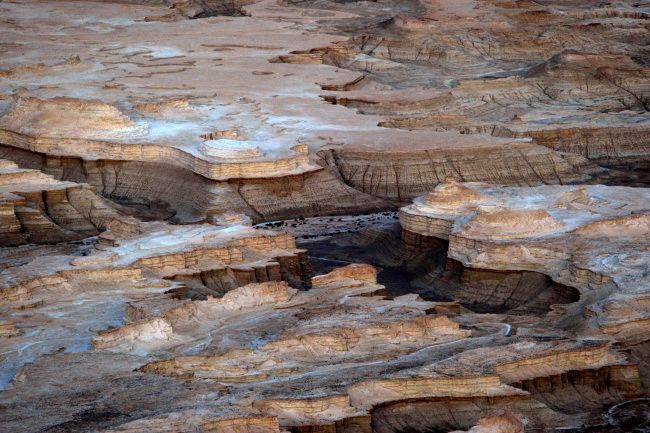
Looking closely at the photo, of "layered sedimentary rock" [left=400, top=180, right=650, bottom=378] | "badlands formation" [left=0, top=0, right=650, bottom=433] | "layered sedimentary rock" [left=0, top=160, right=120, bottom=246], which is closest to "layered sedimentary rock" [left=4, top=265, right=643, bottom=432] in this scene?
"badlands formation" [left=0, top=0, right=650, bottom=433]

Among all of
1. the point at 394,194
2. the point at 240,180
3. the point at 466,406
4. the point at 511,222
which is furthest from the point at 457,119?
the point at 466,406

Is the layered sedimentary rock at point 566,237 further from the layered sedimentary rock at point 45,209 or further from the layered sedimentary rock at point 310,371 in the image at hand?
the layered sedimentary rock at point 45,209

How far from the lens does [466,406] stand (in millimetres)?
28516

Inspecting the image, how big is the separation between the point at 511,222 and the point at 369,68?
31.2 m

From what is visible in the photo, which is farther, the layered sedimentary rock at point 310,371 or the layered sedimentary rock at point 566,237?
the layered sedimentary rock at point 566,237

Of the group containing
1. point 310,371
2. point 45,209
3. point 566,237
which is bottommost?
point 45,209

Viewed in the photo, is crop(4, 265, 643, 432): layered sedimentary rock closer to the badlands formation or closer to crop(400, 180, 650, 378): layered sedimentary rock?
the badlands formation

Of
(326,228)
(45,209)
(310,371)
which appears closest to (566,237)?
(326,228)

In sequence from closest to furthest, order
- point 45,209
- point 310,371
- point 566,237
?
point 310,371 < point 566,237 < point 45,209

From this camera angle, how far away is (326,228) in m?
46.5

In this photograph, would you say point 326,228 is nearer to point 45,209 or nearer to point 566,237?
point 45,209

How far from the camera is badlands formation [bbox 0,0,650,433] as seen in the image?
28.7 m

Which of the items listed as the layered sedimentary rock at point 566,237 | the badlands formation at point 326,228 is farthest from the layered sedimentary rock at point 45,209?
the layered sedimentary rock at point 566,237

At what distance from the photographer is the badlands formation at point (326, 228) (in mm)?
28688
